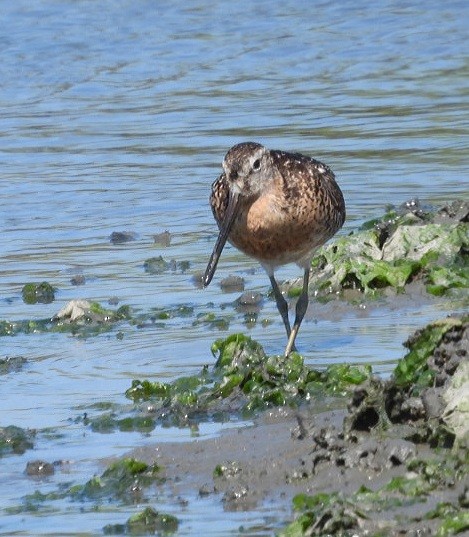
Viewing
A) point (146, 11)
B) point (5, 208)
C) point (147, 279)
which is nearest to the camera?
point (147, 279)

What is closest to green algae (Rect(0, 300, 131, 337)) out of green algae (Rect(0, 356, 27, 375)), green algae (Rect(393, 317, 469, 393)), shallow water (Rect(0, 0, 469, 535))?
shallow water (Rect(0, 0, 469, 535))

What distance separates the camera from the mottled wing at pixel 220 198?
329 inches

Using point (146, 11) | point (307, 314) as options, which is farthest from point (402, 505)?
point (146, 11)

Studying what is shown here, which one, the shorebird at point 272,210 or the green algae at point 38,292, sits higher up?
the shorebird at point 272,210

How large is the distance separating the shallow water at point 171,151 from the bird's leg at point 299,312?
0.13m

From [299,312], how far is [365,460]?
113 inches

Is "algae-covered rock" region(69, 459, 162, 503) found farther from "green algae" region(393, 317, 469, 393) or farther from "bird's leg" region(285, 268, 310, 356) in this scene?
"bird's leg" region(285, 268, 310, 356)

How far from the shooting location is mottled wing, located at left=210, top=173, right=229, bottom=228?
8.37 m

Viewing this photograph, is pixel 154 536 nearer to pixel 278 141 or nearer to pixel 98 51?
pixel 278 141

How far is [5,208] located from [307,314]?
12.8ft

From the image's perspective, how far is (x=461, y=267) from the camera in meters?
8.98

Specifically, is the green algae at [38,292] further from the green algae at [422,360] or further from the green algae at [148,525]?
the green algae at [148,525]

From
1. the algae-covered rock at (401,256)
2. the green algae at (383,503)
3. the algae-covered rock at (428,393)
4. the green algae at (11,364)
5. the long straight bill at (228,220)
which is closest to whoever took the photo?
the green algae at (383,503)

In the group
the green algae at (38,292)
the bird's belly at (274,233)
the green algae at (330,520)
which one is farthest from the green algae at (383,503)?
the green algae at (38,292)
